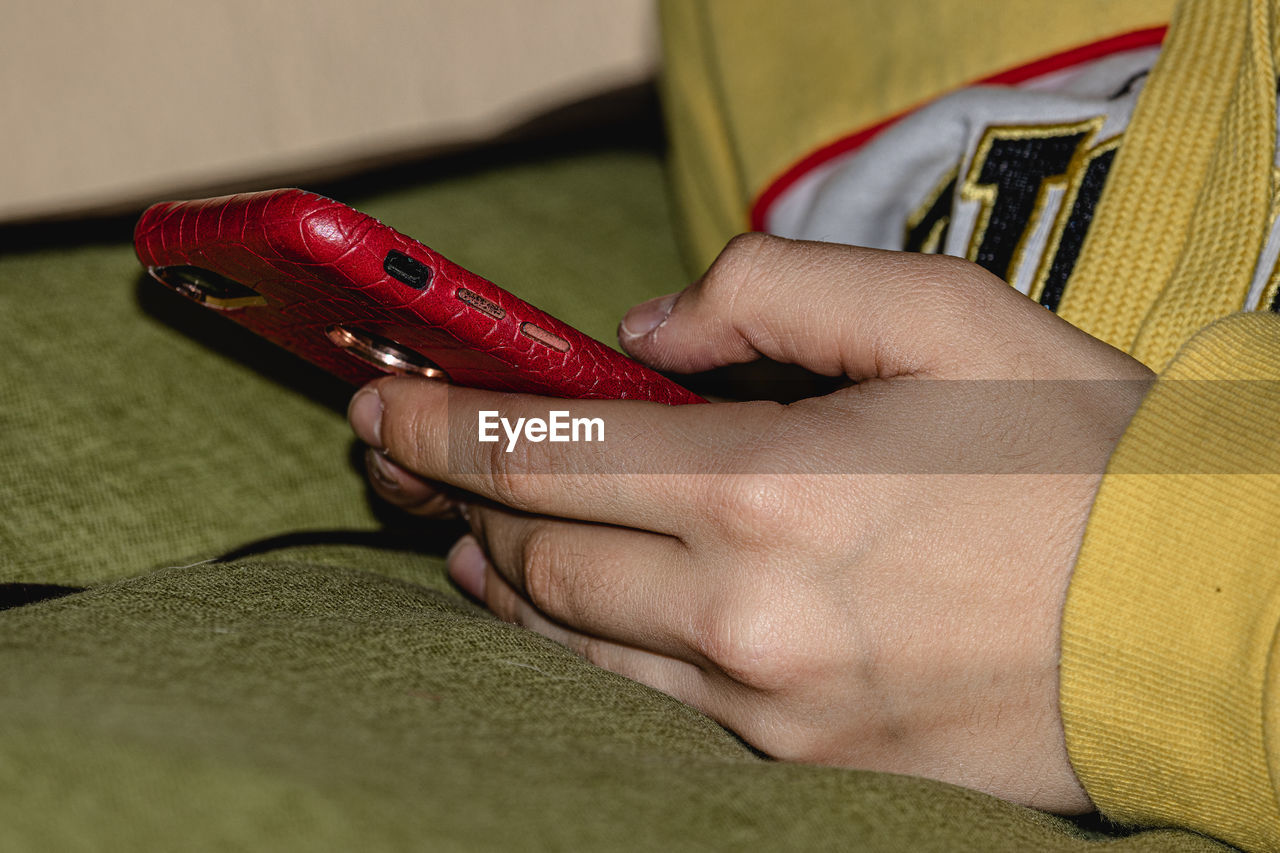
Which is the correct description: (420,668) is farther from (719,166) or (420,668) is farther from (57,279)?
(719,166)

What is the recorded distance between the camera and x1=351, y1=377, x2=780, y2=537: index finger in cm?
40

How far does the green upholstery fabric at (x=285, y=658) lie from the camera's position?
255 mm

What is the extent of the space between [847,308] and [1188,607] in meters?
0.16

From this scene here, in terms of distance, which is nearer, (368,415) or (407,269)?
(407,269)

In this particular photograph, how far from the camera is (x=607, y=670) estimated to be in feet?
1.43

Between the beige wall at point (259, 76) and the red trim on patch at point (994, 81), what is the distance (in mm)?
424

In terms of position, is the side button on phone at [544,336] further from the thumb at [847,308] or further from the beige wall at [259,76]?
the beige wall at [259,76]

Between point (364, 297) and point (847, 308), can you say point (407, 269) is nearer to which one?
point (364, 297)

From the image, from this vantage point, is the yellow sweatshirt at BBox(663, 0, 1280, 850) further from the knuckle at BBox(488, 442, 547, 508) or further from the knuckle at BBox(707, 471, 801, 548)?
the knuckle at BBox(488, 442, 547, 508)

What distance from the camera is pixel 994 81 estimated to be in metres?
0.59

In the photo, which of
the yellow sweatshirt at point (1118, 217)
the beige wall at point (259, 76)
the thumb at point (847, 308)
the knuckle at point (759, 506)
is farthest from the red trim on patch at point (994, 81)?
the beige wall at point (259, 76)

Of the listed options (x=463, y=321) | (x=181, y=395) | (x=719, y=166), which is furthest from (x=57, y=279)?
(x=719, y=166)

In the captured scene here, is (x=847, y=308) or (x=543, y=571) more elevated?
(x=847, y=308)

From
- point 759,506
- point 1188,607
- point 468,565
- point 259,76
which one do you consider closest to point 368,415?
point 468,565
